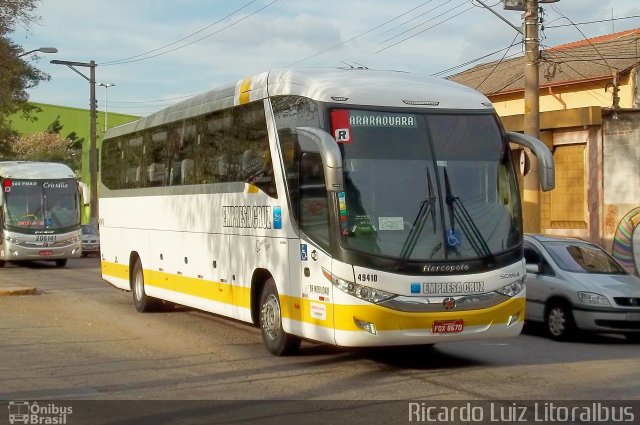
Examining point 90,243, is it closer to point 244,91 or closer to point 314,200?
point 244,91

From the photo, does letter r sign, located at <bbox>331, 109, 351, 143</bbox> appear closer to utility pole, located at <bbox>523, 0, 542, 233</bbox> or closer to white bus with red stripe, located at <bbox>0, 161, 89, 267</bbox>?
utility pole, located at <bbox>523, 0, 542, 233</bbox>

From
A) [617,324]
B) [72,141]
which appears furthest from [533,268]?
[72,141]

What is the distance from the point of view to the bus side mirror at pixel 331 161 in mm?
10141

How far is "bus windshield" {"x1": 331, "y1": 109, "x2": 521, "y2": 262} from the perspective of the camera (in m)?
10.7

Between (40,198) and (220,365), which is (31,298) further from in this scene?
Result: (40,198)

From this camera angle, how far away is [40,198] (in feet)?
107

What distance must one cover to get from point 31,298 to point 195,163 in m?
6.71

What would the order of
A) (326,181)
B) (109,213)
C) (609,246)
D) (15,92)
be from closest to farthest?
(326,181) < (109,213) < (609,246) < (15,92)

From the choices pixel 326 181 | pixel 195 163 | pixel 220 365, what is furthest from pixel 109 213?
pixel 326 181

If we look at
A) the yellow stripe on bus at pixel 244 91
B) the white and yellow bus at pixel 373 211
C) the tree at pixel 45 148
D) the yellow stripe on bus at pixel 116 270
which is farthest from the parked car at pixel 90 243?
the white and yellow bus at pixel 373 211

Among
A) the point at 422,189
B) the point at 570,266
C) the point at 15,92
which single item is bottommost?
the point at 570,266

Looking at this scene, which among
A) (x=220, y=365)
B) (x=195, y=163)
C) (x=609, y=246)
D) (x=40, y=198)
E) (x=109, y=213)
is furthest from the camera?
(x=40, y=198)

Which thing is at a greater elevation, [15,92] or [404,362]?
[15,92]

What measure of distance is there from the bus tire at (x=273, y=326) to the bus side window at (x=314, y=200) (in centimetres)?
133
